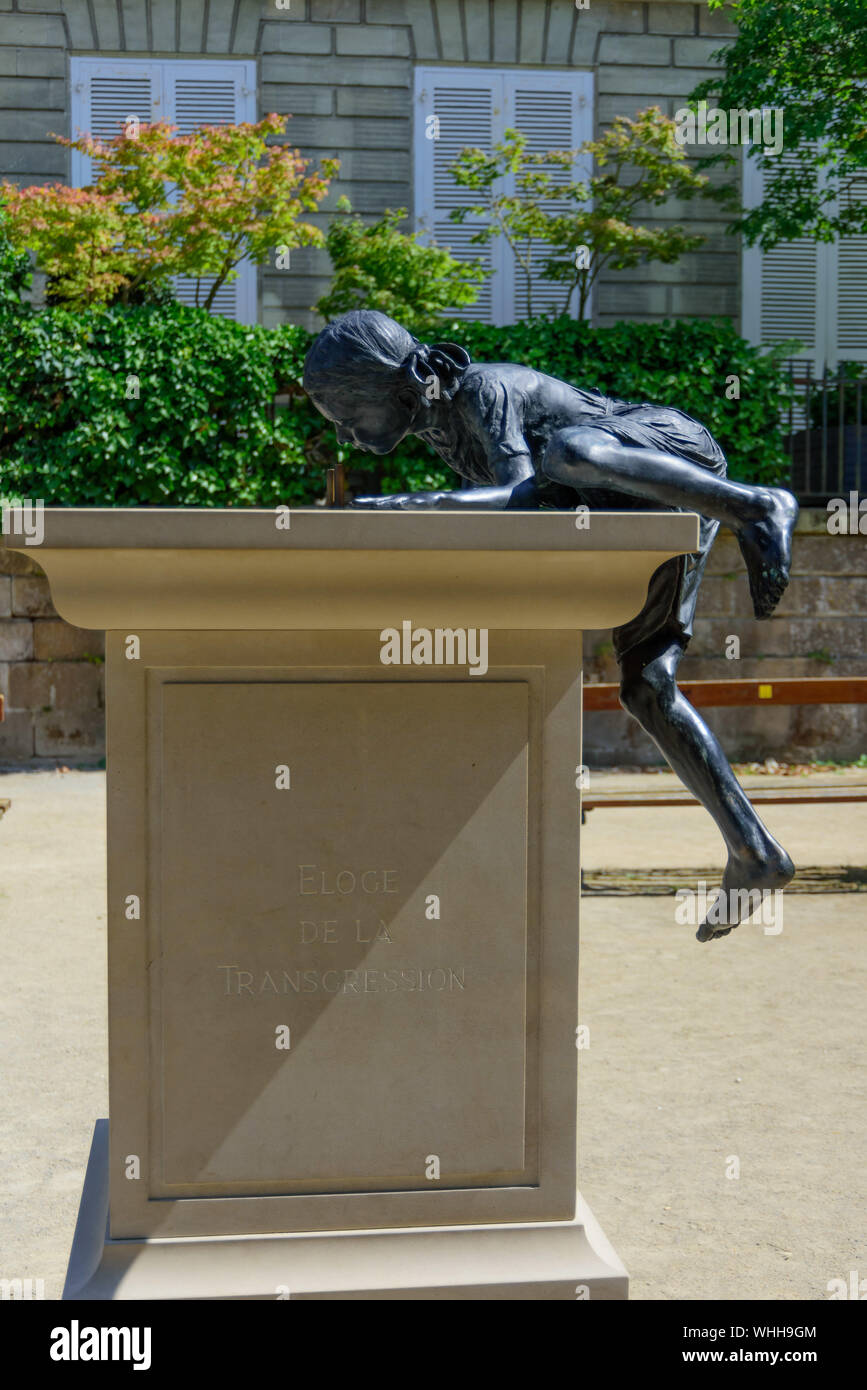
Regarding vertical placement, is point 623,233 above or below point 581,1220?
above

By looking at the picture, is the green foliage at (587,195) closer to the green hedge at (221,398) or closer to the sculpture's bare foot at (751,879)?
the green hedge at (221,398)

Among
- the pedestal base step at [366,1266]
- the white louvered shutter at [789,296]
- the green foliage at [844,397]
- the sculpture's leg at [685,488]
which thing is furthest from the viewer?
the white louvered shutter at [789,296]

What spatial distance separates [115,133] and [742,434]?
684 cm

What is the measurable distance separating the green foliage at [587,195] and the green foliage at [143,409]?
9.52 ft

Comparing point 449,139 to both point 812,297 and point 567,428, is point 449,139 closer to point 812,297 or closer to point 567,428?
point 812,297

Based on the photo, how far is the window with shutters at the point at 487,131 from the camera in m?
13.5

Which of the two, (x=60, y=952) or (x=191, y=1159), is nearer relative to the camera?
(x=191, y=1159)

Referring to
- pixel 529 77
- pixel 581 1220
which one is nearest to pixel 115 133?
pixel 529 77

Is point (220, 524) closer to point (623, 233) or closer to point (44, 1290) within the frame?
point (44, 1290)

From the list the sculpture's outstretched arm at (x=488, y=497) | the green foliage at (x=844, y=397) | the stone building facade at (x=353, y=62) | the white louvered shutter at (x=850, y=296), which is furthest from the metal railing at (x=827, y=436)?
the sculpture's outstretched arm at (x=488, y=497)

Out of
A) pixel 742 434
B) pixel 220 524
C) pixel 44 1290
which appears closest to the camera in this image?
pixel 220 524

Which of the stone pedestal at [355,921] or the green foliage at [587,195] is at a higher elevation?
the green foliage at [587,195]

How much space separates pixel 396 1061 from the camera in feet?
8.13

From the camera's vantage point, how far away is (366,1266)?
2414 mm
